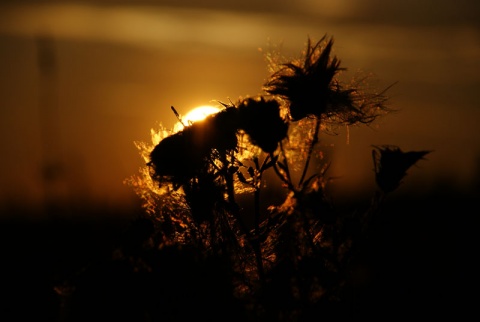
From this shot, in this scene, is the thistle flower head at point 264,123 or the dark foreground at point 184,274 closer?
the dark foreground at point 184,274

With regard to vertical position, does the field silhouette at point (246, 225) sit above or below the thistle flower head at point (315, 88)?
below

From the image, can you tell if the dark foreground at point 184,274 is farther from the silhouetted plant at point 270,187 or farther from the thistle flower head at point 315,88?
the thistle flower head at point 315,88

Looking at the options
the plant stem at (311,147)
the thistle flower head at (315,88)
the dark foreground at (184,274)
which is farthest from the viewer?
the thistle flower head at (315,88)

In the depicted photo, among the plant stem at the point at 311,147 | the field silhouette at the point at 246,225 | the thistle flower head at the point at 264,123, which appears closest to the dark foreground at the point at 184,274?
the field silhouette at the point at 246,225

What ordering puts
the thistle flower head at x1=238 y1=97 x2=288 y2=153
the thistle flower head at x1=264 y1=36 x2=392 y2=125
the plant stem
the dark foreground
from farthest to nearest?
1. the thistle flower head at x1=264 y1=36 x2=392 y2=125
2. the plant stem
3. the thistle flower head at x1=238 y1=97 x2=288 y2=153
4. the dark foreground

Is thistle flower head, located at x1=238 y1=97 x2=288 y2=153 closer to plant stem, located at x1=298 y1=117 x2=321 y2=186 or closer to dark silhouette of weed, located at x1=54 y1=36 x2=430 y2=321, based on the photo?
dark silhouette of weed, located at x1=54 y1=36 x2=430 y2=321

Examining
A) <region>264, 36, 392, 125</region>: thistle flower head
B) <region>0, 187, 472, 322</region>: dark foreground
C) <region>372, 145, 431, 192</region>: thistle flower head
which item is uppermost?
<region>264, 36, 392, 125</region>: thistle flower head

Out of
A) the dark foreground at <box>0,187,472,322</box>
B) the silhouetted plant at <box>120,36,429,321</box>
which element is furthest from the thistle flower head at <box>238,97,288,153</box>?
the dark foreground at <box>0,187,472,322</box>

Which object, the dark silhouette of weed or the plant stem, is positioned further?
the plant stem

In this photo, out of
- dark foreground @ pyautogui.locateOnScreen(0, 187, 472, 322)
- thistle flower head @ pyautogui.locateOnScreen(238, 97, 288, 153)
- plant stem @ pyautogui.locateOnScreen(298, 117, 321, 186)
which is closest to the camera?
dark foreground @ pyautogui.locateOnScreen(0, 187, 472, 322)
